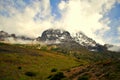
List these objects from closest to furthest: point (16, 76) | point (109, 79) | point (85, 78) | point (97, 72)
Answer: point (109, 79)
point (85, 78)
point (97, 72)
point (16, 76)

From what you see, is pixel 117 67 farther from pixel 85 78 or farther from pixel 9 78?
pixel 9 78

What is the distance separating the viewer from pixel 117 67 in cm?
5097

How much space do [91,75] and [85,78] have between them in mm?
2890

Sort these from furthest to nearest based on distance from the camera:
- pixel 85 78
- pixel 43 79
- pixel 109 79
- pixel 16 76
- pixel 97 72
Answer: pixel 16 76
pixel 43 79
pixel 97 72
pixel 85 78
pixel 109 79

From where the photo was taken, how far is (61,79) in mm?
55875

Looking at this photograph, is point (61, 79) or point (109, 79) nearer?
point (109, 79)

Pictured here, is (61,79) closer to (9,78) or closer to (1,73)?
(9,78)

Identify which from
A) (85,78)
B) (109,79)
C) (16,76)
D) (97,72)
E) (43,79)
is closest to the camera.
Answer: (109,79)

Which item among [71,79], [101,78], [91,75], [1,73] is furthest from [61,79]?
[1,73]

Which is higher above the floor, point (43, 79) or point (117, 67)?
point (117, 67)

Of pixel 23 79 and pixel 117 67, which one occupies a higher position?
pixel 117 67

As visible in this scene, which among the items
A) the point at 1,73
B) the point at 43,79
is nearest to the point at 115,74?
the point at 43,79

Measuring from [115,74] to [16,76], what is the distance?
1450 inches

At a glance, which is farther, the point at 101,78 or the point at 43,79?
the point at 43,79
